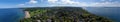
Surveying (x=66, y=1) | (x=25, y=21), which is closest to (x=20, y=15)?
(x=25, y=21)

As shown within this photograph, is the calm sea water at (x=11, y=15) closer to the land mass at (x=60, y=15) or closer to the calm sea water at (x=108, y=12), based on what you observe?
the land mass at (x=60, y=15)

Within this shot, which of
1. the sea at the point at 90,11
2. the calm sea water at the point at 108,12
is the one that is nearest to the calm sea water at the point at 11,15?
the sea at the point at 90,11

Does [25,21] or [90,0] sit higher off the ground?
[90,0]

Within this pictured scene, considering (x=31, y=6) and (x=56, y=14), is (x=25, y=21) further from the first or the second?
(x=56, y=14)

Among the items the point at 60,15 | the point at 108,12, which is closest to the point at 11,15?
the point at 60,15

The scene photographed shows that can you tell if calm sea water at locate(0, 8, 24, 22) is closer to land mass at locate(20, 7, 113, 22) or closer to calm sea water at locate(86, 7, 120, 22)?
land mass at locate(20, 7, 113, 22)
